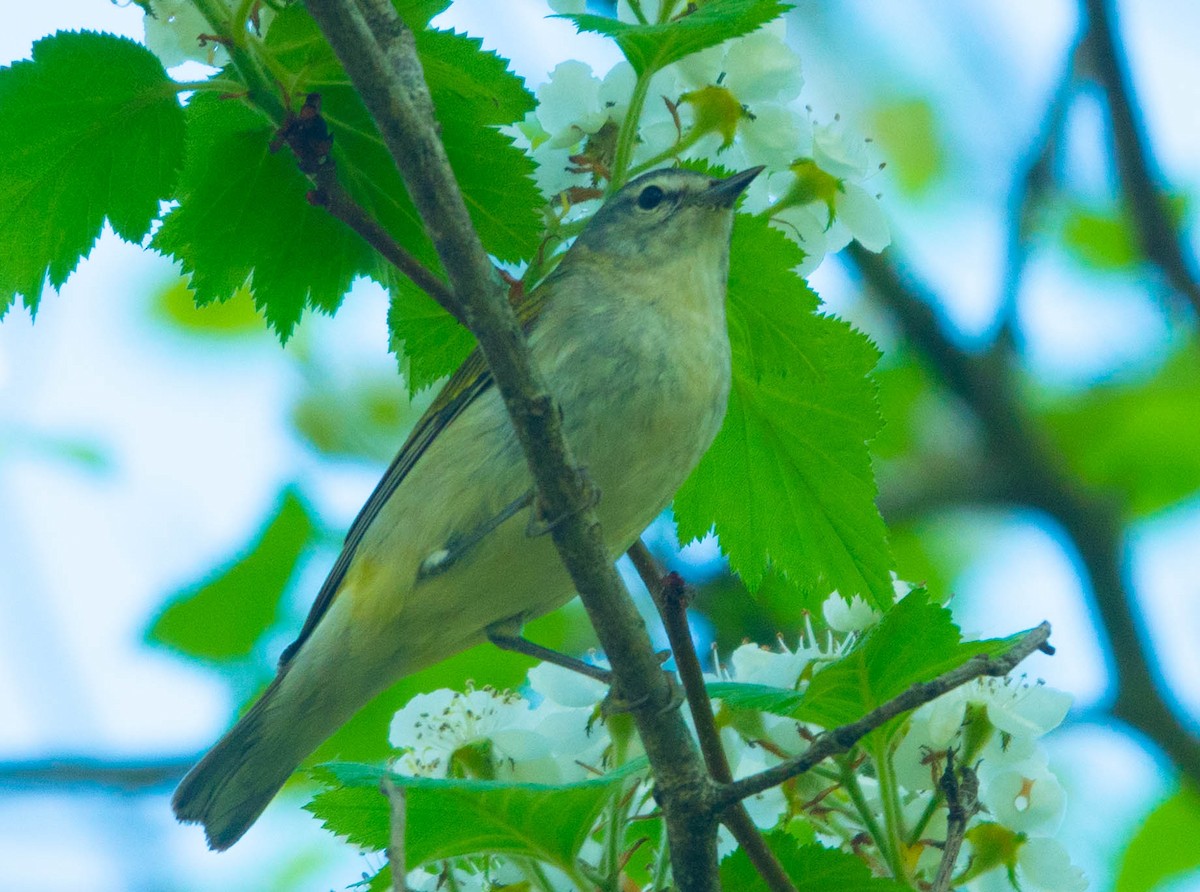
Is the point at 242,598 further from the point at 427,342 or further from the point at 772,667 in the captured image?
the point at 772,667

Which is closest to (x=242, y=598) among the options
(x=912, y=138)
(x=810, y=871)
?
(x=810, y=871)

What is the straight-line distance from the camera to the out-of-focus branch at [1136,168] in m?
5.05

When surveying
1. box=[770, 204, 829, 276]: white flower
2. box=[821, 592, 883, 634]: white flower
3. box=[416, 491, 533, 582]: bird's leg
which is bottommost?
box=[821, 592, 883, 634]: white flower

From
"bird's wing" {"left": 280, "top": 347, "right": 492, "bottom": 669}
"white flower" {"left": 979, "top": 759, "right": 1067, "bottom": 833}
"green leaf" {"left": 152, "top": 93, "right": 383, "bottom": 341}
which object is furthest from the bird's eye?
"white flower" {"left": 979, "top": 759, "right": 1067, "bottom": 833}

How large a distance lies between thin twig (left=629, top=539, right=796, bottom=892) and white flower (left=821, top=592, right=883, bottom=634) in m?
0.59

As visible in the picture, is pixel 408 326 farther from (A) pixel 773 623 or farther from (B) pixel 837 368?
(A) pixel 773 623

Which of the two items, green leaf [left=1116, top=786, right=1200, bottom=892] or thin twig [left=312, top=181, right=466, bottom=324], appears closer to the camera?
thin twig [left=312, top=181, right=466, bottom=324]

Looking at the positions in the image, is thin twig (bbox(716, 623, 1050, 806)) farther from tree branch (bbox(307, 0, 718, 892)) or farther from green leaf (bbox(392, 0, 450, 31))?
green leaf (bbox(392, 0, 450, 31))

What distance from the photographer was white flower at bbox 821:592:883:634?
9.36 feet

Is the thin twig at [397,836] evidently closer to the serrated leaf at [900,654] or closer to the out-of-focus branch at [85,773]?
the serrated leaf at [900,654]

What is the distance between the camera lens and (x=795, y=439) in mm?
2914

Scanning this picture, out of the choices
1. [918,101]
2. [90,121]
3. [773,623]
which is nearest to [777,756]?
[90,121]

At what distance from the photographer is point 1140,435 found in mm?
6348

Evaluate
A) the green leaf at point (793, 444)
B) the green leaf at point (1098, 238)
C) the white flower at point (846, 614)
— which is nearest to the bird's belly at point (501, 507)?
the green leaf at point (793, 444)
